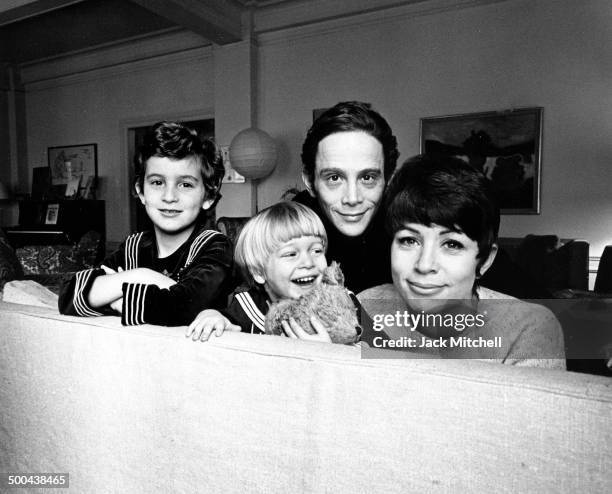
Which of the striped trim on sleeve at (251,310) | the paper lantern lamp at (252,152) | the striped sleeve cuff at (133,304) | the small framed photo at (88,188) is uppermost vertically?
the paper lantern lamp at (252,152)

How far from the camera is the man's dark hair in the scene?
1296mm

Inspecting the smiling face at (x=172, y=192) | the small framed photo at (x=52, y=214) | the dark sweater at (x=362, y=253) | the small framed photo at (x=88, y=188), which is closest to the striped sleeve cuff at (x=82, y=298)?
the smiling face at (x=172, y=192)

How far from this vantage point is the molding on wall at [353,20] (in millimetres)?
4164

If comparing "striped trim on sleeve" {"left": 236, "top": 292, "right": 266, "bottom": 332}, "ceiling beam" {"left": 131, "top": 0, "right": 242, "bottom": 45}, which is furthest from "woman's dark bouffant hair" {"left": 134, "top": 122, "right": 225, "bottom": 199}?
"ceiling beam" {"left": 131, "top": 0, "right": 242, "bottom": 45}

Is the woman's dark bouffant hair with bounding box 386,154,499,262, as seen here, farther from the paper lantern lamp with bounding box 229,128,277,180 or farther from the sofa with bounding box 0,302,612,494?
the paper lantern lamp with bounding box 229,128,277,180

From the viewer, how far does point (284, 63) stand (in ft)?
16.3

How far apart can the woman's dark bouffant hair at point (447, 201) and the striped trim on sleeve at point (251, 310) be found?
42cm

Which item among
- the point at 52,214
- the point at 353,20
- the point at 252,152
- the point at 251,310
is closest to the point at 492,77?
the point at 353,20

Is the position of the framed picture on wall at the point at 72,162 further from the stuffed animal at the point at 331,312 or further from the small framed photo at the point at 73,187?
the stuffed animal at the point at 331,312

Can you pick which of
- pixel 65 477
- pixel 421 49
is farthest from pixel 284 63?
pixel 65 477

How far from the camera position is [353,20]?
454cm

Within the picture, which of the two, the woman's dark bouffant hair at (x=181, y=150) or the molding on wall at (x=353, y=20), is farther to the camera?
the molding on wall at (x=353, y=20)

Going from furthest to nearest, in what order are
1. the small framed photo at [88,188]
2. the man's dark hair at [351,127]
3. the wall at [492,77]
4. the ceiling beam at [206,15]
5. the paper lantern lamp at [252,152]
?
the small framed photo at [88,188] < the paper lantern lamp at [252,152] < the ceiling beam at [206,15] < the wall at [492,77] < the man's dark hair at [351,127]

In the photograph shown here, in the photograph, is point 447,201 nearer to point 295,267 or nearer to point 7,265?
point 295,267
